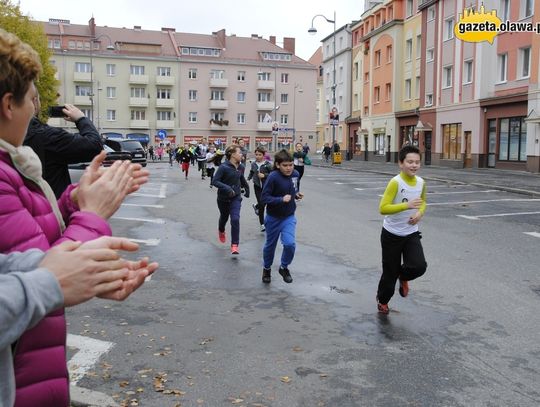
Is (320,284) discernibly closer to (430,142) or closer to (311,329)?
(311,329)

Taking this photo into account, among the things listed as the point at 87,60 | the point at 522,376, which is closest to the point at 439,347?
the point at 522,376

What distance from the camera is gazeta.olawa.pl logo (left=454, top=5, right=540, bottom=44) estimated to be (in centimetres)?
3275

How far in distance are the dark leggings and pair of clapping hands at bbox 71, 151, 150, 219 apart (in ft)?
14.4

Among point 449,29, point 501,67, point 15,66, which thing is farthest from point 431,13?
point 15,66

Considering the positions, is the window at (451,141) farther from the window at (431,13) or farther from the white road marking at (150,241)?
the white road marking at (150,241)

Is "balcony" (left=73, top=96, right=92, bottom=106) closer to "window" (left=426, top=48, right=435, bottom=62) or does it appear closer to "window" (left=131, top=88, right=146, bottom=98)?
"window" (left=131, top=88, right=146, bottom=98)

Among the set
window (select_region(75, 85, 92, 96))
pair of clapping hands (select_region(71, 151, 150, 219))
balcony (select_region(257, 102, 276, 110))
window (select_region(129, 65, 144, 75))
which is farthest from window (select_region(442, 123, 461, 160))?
window (select_region(75, 85, 92, 96))

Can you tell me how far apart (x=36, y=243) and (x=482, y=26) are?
38343 millimetres

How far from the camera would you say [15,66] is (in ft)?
5.49

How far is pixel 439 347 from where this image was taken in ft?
16.5

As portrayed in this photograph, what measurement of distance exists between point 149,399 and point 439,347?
245 cm

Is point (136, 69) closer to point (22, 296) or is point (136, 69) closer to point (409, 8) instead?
point (409, 8)

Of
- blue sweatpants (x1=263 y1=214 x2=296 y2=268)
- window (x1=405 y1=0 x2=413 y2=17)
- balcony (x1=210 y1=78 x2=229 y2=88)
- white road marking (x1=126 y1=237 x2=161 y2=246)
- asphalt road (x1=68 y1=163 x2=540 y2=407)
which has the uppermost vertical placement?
window (x1=405 y1=0 x2=413 y2=17)

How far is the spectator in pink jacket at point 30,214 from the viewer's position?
1651mm
